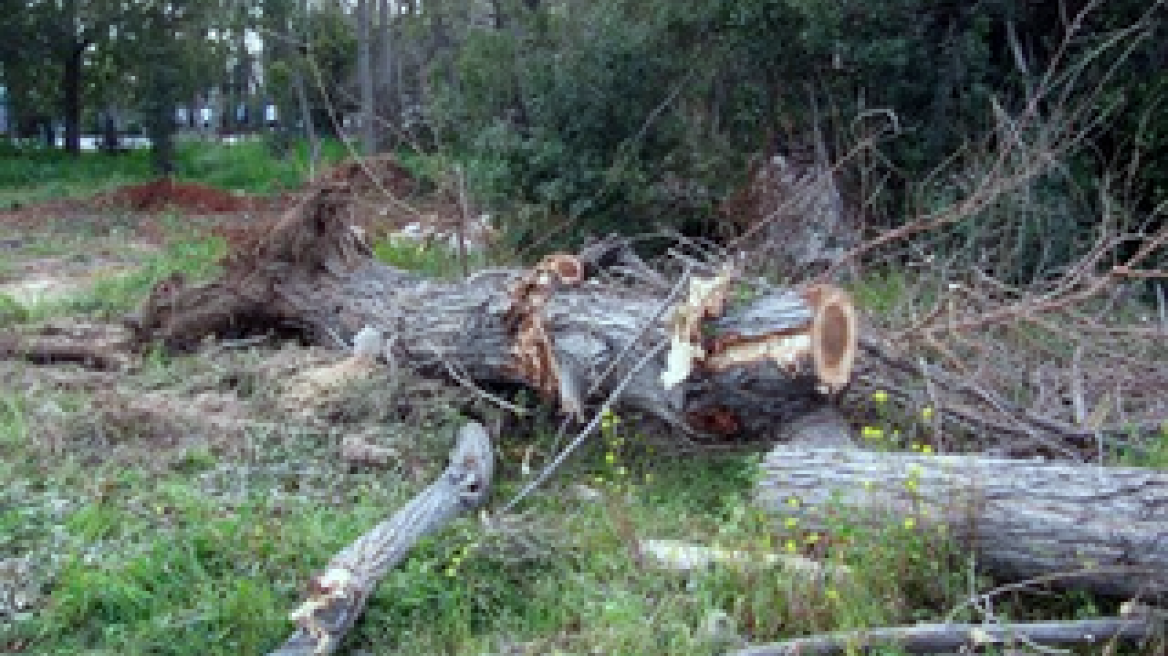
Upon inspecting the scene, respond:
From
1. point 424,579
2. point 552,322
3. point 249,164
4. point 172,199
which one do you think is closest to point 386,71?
point 249,164

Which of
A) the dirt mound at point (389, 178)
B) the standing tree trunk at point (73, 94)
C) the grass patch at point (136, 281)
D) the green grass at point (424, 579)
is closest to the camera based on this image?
the green grass at point (424, 579)

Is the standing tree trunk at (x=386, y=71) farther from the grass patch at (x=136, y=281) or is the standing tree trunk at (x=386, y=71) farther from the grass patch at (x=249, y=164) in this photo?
the grass patch at (x=136, y=281)

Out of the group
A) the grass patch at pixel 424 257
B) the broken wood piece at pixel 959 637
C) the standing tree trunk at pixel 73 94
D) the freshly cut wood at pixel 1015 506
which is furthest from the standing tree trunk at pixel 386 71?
the broken wood piece at pixel 959 637

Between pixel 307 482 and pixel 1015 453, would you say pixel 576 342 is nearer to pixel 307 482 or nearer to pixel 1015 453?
pixel 307 482

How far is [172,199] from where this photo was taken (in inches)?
540

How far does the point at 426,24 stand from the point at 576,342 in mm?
11804

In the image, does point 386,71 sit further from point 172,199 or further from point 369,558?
point 369,558

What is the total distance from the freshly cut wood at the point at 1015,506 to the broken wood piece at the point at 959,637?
0.48 ft

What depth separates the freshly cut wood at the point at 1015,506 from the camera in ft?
10.5

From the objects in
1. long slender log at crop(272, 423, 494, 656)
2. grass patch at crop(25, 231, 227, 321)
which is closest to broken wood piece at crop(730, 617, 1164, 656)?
long slender log at crop(272, 423, 494, 656)

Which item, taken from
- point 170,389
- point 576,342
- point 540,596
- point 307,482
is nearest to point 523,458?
point 576,342

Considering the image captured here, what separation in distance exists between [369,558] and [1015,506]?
1960mm

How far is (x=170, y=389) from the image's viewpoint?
5.53 metres

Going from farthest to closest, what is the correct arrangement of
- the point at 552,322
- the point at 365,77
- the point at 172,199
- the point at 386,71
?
the point at 386,71 < the point at 365,77 < the point at 172,199 < the point at 552,322
